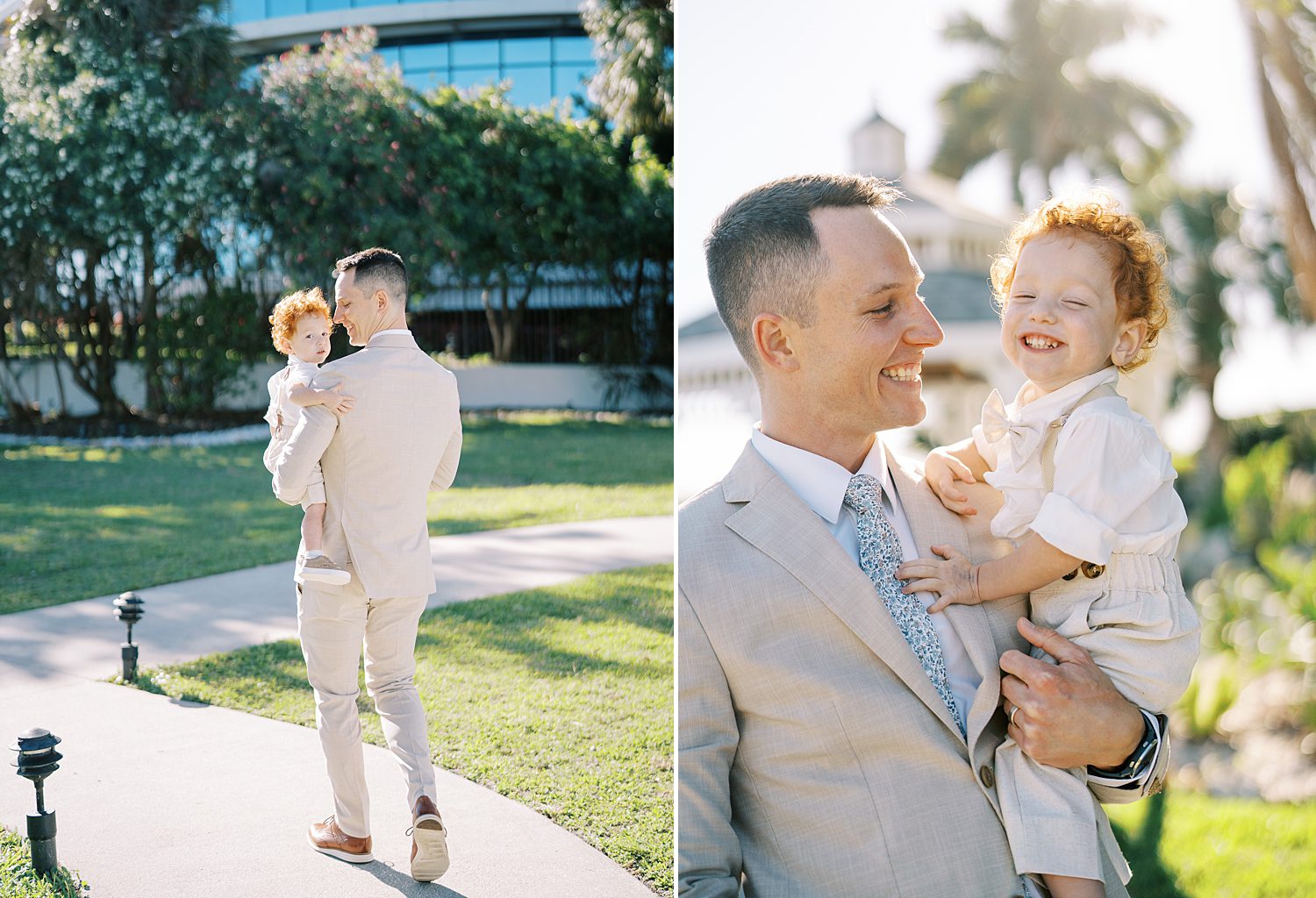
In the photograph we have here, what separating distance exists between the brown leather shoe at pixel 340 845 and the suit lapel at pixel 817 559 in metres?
1.42

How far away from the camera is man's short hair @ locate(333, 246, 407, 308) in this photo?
2.58 m

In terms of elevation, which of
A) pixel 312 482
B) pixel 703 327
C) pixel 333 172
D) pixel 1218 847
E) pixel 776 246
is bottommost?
pixel 1218 847

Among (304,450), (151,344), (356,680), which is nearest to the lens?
(304,450)

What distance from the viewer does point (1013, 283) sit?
2.18 metres

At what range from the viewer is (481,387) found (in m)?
15.3

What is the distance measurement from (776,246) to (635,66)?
1449 cm

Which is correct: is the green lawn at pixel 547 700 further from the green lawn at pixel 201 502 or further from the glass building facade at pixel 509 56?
the glass building facade at pixel 509 56

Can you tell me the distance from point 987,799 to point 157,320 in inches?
496

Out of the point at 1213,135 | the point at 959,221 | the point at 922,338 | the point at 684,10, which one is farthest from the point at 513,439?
the point at 959,221

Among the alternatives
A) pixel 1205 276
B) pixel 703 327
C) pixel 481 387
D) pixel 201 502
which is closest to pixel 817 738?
pixel 201 502

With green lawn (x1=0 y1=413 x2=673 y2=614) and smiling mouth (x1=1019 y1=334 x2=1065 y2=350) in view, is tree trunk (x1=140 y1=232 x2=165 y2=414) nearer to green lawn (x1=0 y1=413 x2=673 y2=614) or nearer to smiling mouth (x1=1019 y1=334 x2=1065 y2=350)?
green lawn (x1=0 y1=413 x2=673 y2=614)

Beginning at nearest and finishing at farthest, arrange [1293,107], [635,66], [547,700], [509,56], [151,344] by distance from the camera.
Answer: [547,700] → [1293,107] → [151,344] → [635,66] → [509,56]

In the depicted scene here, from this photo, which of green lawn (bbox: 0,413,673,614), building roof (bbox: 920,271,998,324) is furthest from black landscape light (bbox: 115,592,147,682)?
building roof (bbox: 920,271,998,324)

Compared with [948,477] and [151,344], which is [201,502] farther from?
[948,477]
